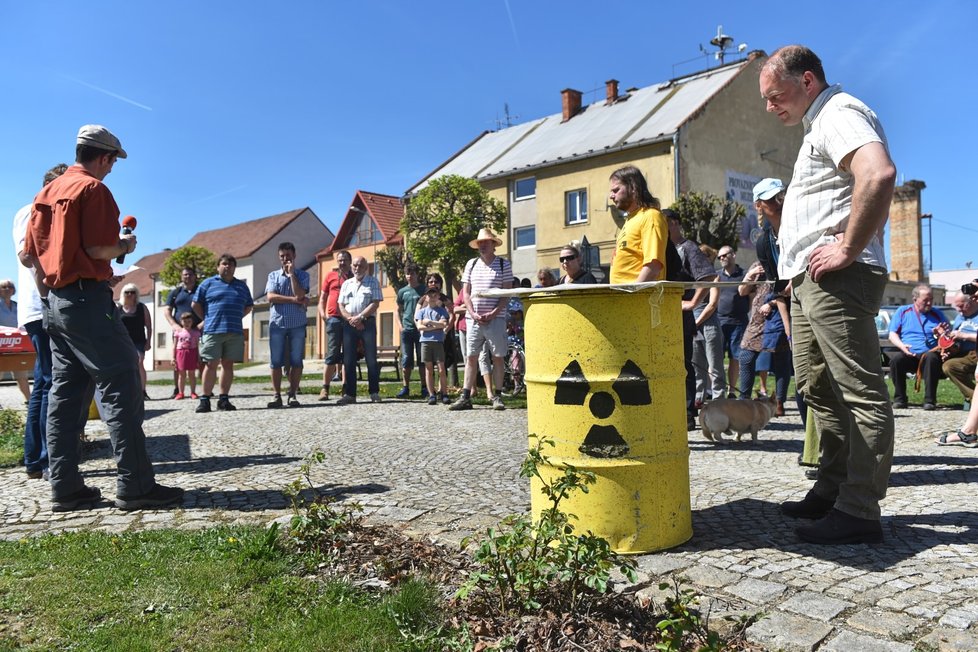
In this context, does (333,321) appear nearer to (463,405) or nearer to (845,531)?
(463,405)

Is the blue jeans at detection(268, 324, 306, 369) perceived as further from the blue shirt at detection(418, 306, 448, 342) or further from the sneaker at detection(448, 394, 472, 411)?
the sneaker at detection(448, 394, 472, 411)

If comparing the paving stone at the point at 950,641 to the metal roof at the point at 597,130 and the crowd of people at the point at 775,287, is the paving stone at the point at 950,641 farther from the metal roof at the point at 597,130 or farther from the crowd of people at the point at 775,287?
the metal roof at the point at 597,130

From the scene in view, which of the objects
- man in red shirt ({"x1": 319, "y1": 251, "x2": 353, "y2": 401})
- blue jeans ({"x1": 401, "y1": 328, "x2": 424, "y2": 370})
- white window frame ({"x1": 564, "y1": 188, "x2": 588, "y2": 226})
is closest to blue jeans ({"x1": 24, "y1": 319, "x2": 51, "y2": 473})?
man in red shirt ({"x1": 319, "y1": 251, "x2": 353, "y2": 401})

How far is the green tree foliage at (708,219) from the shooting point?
29.8m

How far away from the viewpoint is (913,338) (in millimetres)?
10336

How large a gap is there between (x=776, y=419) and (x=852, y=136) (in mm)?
5915

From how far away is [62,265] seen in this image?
4188mm

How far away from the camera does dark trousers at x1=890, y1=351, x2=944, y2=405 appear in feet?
31.9

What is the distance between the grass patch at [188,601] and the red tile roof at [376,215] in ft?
143

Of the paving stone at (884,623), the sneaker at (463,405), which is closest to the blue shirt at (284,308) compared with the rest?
the sneaker at (463,405)

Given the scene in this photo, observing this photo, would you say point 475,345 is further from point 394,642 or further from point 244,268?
point 244,268

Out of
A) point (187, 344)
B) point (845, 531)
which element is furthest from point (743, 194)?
point (845, 531)

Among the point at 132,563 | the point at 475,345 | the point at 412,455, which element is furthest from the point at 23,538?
the point at 475,345

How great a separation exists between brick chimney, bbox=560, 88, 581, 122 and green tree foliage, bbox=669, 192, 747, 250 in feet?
44.4
